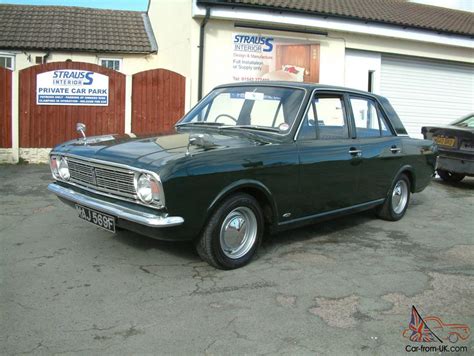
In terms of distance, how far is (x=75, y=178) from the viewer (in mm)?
4566

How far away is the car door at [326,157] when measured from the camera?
16.0 feet

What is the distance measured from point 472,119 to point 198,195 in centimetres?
815

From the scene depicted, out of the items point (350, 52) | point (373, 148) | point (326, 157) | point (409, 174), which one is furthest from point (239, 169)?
point (350, 52)

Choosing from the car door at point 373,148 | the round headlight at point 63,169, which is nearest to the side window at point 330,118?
the car door at point 373,148

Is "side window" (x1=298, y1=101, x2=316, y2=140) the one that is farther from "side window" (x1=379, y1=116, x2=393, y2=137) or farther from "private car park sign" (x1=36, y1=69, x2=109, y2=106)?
"private car park sign" (x1=36, y1=69, x2=109, y2=106)

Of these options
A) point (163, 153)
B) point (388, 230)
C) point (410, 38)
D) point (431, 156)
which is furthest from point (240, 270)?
point (410, 38)

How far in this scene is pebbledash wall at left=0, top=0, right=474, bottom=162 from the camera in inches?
440

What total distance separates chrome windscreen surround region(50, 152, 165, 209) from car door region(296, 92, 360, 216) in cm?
167

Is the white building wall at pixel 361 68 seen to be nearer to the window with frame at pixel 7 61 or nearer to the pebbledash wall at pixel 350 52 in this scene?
the pebbledash wall at pixel 350 52

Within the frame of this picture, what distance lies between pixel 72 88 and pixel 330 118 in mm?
7506

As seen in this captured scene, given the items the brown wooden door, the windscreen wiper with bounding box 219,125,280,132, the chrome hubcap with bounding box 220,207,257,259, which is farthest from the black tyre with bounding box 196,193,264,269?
the brown wooden door

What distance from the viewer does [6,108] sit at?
35.1 ft

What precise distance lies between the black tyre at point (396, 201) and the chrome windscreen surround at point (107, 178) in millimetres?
3637

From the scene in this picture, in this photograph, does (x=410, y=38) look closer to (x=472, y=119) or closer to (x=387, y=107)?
(x=472, y=119)
